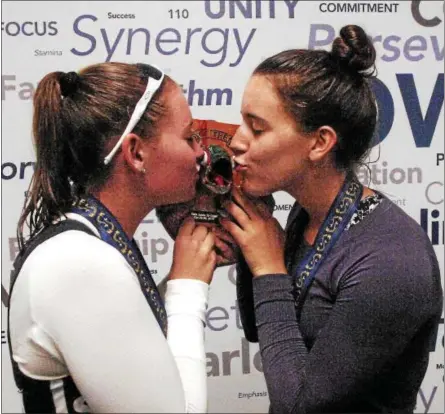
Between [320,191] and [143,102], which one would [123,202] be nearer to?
[143,102]

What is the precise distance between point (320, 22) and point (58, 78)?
1.03 meters

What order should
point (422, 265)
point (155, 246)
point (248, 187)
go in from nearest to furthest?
point (422, 265) → point (248, 187) → point (155, 246)

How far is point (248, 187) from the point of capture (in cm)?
102

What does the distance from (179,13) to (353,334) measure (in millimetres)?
1141

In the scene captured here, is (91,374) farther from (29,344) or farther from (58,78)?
(58,78)

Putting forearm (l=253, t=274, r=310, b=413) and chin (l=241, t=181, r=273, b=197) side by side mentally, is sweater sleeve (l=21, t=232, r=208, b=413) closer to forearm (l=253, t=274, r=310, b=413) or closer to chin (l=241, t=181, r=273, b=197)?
forearm (l=253, t=274, r=310, b=413)

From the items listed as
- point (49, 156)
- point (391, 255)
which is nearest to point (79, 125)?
point (49, 156)

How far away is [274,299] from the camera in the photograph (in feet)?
3.05

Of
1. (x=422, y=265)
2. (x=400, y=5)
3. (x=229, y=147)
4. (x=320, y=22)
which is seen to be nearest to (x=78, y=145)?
(x=229, y=147)

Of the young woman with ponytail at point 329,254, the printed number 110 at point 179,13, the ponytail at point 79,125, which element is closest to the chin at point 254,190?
the young woman with ponytail at point 329,254

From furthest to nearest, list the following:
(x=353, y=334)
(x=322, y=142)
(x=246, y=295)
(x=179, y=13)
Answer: (x=179, y=13)
(x=246, y=295)
(x=322, y=142)
(x=353, y=334)

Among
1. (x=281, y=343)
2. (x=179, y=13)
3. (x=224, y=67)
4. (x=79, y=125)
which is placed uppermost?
(x=179, y=13)

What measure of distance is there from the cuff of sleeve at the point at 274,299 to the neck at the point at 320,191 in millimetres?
130

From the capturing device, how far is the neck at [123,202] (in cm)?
93
